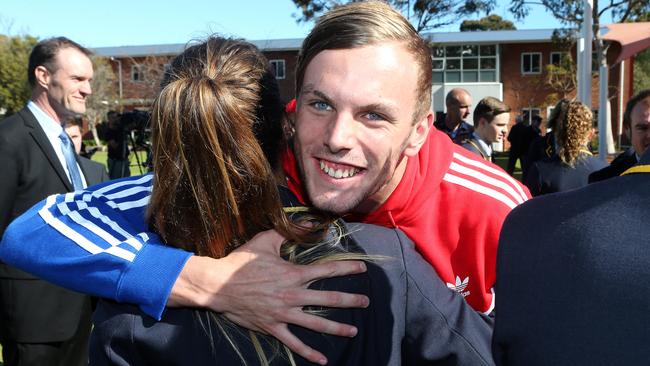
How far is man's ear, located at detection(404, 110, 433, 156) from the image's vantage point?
2109 millimetres

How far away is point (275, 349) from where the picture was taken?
1490 millimetres

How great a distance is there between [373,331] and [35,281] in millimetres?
2879

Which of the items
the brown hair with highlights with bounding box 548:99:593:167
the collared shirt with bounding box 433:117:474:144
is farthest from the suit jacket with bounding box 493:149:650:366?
the collared shirt with bounding box 433:117:474:144

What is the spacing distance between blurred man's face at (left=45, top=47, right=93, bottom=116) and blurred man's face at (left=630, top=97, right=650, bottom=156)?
4.09m

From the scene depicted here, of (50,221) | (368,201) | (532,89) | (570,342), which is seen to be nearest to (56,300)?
(50,221)

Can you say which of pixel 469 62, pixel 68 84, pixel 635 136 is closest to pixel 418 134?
pixel 68 84

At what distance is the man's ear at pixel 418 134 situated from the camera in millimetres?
2109

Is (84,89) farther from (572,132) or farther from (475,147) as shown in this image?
(572,132)

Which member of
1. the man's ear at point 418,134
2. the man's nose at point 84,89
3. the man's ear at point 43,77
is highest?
the man's ear at point 43,77

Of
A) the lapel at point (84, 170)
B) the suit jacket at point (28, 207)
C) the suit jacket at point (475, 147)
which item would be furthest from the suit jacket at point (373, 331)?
the suit jacket at point (475, 147)

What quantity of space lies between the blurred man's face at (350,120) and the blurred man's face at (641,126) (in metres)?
3.31

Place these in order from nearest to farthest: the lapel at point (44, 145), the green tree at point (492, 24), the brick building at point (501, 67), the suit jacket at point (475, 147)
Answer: the lapel at point (44, 145)
the suit jacket at point (475, 147)
the brick building at point (501, 67)
the green tree at point (492, 24)

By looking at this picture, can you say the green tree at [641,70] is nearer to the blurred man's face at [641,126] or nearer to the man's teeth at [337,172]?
the blurred man's face at [641,126]

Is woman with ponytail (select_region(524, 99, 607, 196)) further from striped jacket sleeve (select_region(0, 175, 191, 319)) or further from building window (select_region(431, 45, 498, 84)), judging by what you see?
building window (select_region(431, 45, 498, 84))
